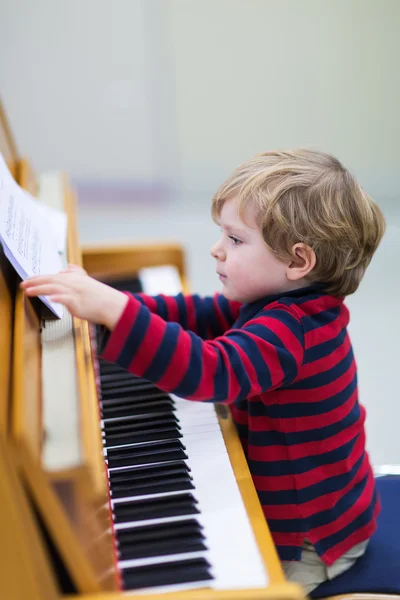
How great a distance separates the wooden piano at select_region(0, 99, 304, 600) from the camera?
815 millimetres

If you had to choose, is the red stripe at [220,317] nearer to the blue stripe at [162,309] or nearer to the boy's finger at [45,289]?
the blue stripe at [162,309]

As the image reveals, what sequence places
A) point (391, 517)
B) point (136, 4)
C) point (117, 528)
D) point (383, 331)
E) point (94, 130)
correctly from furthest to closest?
1. point (94, 130)
2. point (136, 4)
3. point (383, 331)
4. point (391, 517)
5. point (117, 528)

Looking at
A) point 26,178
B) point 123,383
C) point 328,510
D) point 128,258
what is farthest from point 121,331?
point 128,258

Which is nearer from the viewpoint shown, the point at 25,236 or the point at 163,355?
the point at 163,355

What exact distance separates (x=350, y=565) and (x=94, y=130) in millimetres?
3402

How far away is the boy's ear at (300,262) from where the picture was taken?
1245 mm

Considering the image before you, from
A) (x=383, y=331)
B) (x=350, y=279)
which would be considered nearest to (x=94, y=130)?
(x=383, y=331)

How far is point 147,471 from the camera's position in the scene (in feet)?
3.88

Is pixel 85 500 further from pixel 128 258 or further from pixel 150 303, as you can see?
pixel 128 258

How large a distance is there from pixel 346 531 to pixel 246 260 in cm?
55

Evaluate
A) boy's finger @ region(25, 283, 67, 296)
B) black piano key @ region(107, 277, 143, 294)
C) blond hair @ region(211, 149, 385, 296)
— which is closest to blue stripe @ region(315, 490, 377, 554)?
blond hair @ region(211, 149, 385, 296)

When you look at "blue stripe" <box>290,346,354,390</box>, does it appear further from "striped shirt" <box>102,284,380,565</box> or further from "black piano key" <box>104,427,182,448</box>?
"black piano key" <box>104,427,182,448</box>

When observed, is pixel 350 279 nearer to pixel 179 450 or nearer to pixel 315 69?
pixel 179 450

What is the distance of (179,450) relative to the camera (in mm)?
1239
